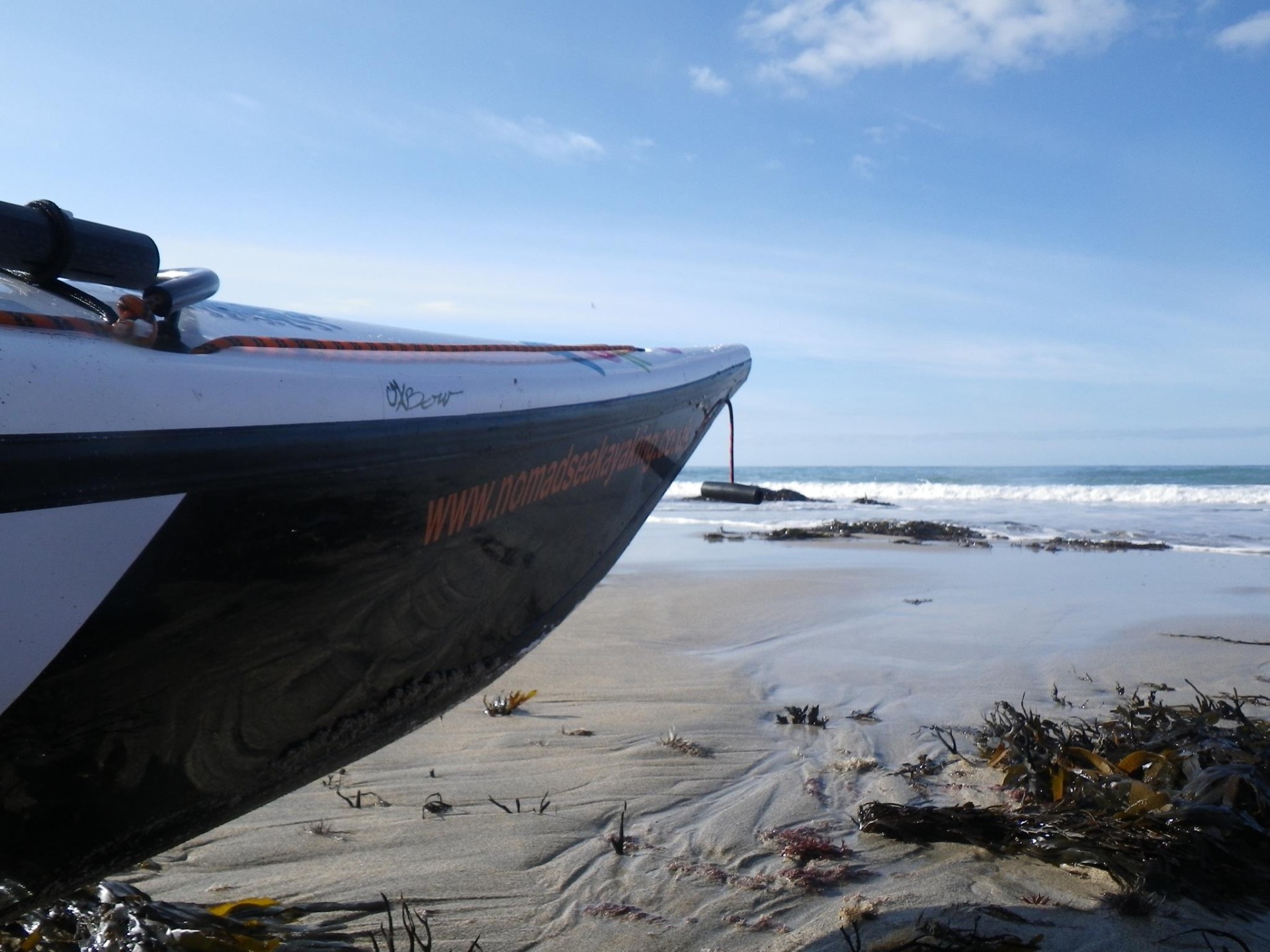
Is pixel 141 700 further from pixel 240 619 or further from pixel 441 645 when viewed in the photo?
pixel 441 645

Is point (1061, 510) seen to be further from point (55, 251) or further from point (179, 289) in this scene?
point (55, 251)

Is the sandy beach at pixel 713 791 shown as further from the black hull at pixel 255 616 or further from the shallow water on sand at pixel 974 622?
the black hull at pixel 255 616

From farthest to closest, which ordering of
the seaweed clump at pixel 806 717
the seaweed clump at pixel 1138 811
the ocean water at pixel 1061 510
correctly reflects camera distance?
the ocean water at pixel 1061 510 → the seaweed clump at pixel 806 717 → the seaweed clump at pixel 1138 811

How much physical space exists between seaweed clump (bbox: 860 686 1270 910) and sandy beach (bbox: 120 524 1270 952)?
0.07m

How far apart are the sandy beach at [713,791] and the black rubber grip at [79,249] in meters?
1.63

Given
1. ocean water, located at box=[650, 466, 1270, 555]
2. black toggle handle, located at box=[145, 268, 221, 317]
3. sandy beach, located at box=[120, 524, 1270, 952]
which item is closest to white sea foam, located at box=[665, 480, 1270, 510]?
ocean water, located at box=[650, 466, 1270, 555]

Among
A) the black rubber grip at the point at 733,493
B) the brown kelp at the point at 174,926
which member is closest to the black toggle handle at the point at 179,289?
the brown kelp at the point at 174,926

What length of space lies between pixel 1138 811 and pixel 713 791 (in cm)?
131

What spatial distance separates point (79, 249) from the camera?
1.46 meters

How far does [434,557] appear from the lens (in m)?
2.12

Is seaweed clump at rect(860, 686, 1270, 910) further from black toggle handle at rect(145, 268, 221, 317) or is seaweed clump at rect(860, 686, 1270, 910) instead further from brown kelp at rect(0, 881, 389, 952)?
black toggle handle at rect(145, 268, 221, 317)

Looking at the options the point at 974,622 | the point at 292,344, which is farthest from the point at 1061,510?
the point at 292,344

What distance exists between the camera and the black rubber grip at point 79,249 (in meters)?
1.40

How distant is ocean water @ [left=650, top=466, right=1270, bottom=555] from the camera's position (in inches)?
562
